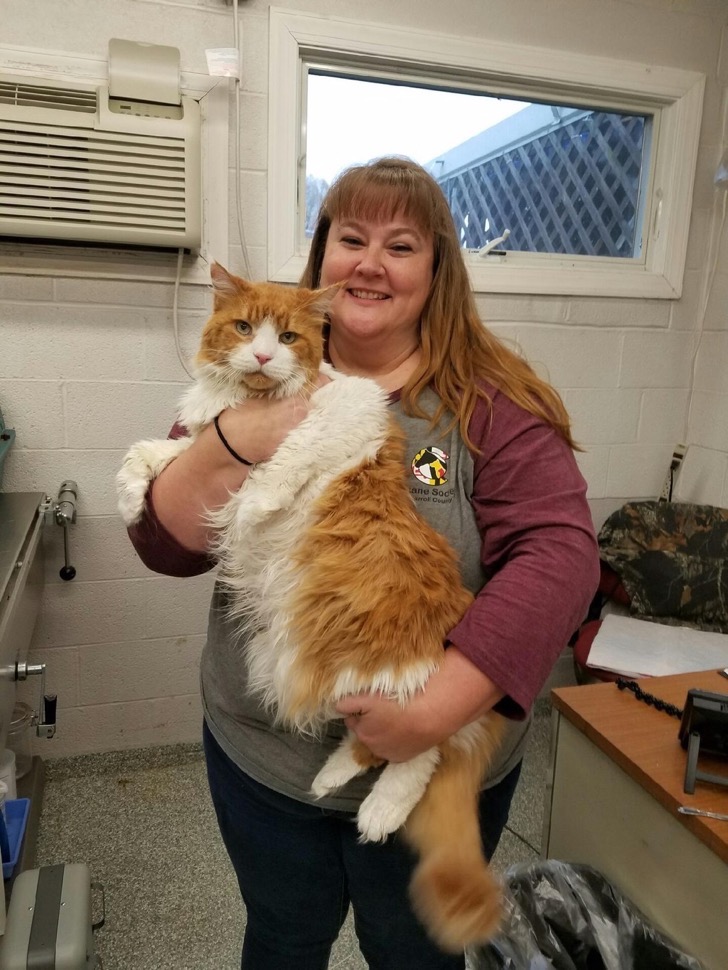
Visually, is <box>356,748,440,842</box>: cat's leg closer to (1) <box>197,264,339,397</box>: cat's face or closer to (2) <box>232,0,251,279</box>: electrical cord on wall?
(1) <box>197,264,339,397</box>: cat's face

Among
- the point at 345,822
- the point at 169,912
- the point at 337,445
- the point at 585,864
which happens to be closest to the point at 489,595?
the point at 337,445

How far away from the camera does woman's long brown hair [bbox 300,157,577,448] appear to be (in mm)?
956

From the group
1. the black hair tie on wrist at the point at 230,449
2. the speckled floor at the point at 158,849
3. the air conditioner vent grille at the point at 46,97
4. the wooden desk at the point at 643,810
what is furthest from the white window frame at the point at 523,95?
the speckled floor at the point at 158,849

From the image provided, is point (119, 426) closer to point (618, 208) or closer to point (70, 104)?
point (70, 104)

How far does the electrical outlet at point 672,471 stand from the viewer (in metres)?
2.62

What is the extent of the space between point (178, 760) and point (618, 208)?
107 inches

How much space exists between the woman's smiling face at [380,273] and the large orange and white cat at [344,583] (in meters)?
0.04

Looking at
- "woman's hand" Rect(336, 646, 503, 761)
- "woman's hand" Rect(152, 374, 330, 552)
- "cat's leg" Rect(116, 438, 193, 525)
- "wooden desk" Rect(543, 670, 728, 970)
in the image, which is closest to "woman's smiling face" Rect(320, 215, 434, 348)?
"woman's hand" Rect(152, 374, 330, 552)

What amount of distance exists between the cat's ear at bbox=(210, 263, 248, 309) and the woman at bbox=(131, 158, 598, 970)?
5.9 inches

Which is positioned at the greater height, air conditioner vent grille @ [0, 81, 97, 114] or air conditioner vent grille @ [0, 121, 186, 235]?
air conditioner vent grille @ [0, 81, 97, 114]

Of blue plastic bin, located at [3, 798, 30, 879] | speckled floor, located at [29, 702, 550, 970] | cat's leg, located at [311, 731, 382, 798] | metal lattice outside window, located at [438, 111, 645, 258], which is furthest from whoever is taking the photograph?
metal lattice outside window, located at [438, 111, 645, 258]

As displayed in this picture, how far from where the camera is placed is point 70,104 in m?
1.80

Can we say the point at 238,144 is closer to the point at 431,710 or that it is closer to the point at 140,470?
the point at 140,470

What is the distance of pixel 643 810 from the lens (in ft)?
3.81
